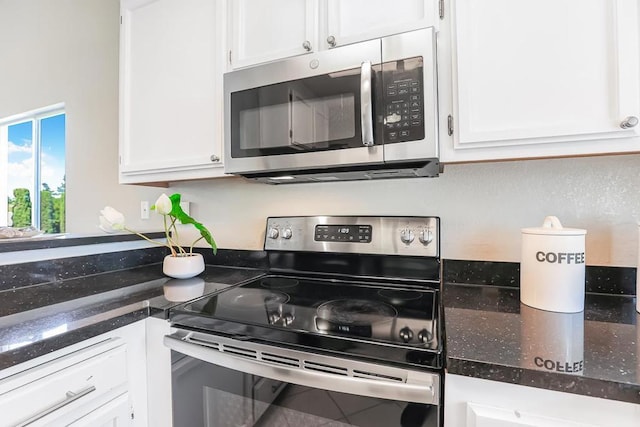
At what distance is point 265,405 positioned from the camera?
78 centimetres

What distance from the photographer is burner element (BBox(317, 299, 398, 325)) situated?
84 centimetres

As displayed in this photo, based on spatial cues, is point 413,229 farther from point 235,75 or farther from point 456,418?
point 235,75

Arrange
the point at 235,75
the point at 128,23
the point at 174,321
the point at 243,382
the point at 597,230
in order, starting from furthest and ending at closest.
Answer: the point at 128,23 < the point at 235,75 < the point at 597,230 < the point at 174,321 < the point at 243,382

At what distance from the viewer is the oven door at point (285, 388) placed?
25.5 inches

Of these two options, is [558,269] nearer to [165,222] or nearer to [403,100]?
[403,100]

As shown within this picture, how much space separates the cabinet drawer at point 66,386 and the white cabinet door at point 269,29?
1071mm

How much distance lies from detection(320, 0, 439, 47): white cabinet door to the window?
2196mm

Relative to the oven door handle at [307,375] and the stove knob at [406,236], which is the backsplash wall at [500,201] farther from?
the oven door handle at [307,375]

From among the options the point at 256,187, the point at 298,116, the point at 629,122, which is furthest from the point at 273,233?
the point at 629,122

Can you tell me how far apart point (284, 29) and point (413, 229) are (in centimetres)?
89

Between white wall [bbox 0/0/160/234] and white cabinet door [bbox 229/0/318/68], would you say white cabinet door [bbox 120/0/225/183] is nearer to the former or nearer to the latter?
white cabinet door [bbox 229/0/318/68]

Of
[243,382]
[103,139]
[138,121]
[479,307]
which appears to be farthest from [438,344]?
[103,139]

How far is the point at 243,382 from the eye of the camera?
80 centimetres

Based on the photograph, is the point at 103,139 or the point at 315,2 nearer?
the point at 315,2
